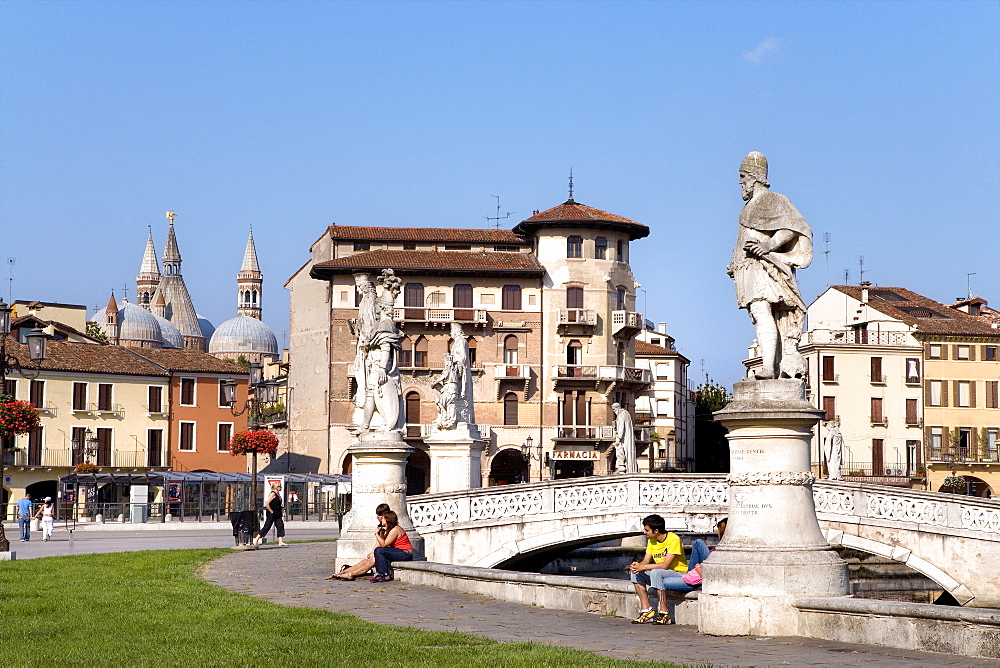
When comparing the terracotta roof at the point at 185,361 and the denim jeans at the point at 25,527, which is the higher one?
the terracotta roof at the point at 185,361

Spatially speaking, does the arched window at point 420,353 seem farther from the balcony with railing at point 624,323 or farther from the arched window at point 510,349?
Answer: the balcony with railing at point 624,323

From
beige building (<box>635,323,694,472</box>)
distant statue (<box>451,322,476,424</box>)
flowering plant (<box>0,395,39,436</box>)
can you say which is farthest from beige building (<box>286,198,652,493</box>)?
distant statue (<box>451,322,476,424</box>)

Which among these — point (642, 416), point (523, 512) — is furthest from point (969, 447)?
point (523, 512)

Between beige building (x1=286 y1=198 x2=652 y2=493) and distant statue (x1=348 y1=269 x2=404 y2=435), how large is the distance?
4932cm

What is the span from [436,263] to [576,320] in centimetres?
804

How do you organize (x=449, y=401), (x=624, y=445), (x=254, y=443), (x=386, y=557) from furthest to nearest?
1. (x=254, y=443)
2. (x=624, y=445)
3. (x=449, y=401)
4. (x=386, y=557)

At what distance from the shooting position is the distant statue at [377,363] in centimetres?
2200

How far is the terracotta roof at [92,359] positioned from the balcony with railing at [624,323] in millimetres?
24340

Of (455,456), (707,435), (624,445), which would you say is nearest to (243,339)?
(707,435)

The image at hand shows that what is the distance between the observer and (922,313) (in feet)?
264

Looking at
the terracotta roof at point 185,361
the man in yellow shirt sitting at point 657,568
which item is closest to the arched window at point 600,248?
the terracotta roof at point 185,361

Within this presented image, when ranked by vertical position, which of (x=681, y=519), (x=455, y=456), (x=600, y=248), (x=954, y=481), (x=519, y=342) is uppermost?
(x=600, y=248)

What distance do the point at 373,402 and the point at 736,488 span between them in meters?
10.1

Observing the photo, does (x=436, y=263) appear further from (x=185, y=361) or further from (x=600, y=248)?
(x=185, y=361)
